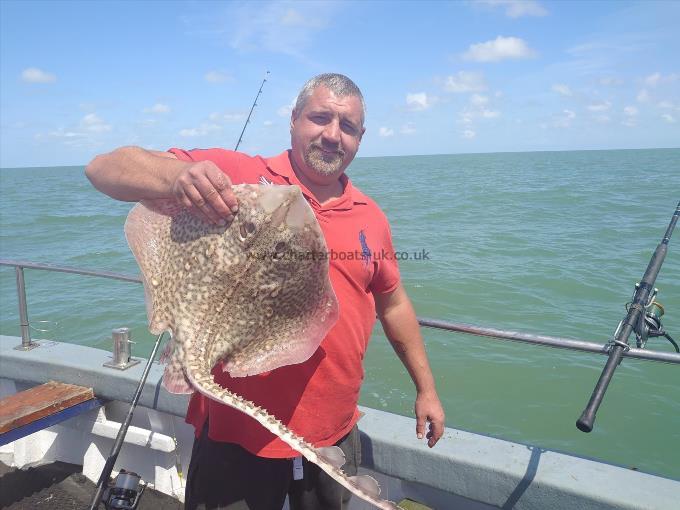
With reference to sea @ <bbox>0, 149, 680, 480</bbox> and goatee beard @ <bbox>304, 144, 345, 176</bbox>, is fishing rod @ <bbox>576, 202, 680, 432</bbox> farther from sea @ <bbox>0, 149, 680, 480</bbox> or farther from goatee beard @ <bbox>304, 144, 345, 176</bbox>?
goatee beard @ <bbox>304, 144, 345, 176</bbox>

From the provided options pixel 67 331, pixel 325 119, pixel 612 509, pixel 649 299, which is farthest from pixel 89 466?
pixel 67 331

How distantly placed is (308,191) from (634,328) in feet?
7.65

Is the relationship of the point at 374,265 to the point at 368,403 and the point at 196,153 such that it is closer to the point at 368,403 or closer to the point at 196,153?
the point at 196,153

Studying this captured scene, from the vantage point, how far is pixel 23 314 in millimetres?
4152

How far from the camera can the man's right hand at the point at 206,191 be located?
1.75 m

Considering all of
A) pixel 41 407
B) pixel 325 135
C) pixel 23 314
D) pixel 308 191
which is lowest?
pixel 41 407

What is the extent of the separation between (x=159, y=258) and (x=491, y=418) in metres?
7.08

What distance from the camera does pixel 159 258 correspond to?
6.41 feet

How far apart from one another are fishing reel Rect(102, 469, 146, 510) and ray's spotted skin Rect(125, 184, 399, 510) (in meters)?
2.03

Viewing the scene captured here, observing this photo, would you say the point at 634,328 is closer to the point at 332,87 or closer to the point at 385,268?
the point at 385,268

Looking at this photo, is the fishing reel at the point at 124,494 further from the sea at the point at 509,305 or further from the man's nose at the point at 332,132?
the man's nose at the point at 332,132

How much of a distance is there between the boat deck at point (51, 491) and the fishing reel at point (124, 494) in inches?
11.8

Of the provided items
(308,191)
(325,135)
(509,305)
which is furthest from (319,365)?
(509,305)

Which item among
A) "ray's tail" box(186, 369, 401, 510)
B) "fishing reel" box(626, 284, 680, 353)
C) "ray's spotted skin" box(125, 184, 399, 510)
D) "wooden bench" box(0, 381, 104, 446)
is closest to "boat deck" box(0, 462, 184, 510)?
"wooden bench" box(0, 381, 104, 446)
